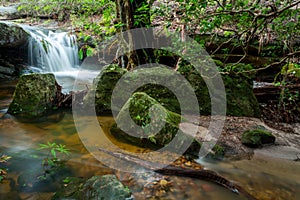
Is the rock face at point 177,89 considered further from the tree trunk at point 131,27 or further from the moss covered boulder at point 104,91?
the tree trunk at point 131,27

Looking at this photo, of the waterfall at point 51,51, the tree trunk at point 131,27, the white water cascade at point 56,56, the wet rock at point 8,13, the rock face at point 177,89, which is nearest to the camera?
the rock face at point 177,89

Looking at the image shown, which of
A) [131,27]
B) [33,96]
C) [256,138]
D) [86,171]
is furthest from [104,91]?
[256,138]

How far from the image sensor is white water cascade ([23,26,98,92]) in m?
9.89

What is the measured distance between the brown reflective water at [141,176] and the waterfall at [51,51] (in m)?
6.93

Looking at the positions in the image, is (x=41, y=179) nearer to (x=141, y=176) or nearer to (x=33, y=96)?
(x=141, y=176)

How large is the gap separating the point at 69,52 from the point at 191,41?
26.0 ft

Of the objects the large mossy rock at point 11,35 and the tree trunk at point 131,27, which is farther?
the large mossy rock at point 11,35

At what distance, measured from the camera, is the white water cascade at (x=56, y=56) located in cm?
989

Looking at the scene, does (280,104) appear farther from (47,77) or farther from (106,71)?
(47,77)

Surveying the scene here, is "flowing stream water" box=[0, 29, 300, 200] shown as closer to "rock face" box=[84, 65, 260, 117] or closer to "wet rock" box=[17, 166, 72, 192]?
"wet rock" box=[17, 166, 72, 192]

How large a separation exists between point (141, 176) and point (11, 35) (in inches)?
346

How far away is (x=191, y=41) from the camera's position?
5.27 m

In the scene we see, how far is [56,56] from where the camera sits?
419 inches

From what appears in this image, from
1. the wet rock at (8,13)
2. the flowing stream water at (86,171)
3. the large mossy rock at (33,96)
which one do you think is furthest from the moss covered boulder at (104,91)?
the wet rock at (8,13)
